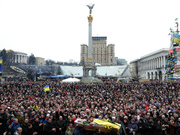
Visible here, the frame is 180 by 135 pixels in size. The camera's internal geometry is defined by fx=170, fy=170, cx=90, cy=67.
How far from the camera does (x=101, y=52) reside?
130375 mm

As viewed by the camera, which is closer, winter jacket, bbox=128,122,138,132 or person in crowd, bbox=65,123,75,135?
person in crowd, bbox=65,123,75,135

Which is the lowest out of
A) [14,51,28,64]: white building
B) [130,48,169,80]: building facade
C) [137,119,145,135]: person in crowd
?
[137,119,145,135]: person in crowd

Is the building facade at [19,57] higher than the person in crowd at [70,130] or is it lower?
higher

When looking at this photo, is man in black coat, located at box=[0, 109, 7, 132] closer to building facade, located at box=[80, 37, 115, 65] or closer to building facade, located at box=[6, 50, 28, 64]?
building facade, located at box=[6, 50, 28, 64]

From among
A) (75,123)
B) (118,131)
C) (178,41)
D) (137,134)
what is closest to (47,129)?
(75,123)

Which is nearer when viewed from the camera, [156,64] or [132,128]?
[132,128]

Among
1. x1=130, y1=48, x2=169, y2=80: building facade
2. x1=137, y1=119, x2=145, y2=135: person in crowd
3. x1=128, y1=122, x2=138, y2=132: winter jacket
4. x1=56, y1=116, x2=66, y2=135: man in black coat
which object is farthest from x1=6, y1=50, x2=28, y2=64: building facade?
x1=137, y1=119, x2=145, y2=135: person in crowd

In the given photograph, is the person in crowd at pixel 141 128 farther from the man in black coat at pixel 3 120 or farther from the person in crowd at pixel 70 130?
the man in black coat at pixel 3 120

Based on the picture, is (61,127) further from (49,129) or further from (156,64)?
(156,64)

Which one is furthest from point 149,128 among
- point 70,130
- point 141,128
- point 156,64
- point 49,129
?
point 156,64

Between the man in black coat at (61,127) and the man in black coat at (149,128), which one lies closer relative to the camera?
the man in black coat at (61,127)

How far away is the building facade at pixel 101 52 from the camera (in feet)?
416

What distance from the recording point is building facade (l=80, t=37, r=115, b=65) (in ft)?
416

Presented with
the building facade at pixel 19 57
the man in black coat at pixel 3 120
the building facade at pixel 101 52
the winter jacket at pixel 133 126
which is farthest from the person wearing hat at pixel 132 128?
the building facade at pixel 101 52
